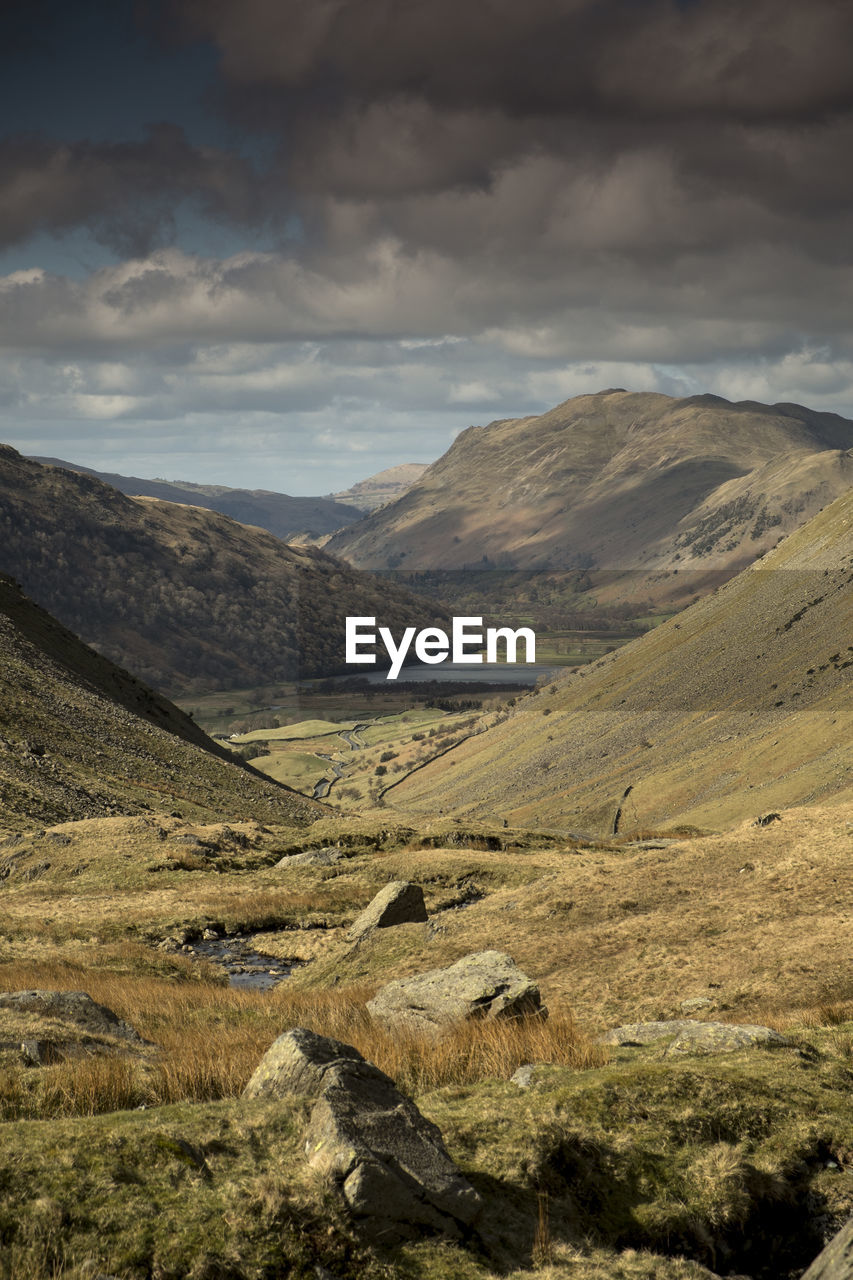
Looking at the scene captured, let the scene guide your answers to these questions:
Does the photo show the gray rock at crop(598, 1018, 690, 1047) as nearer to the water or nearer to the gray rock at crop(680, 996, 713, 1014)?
the gray rock at crop(680, 996, 713, 1014)

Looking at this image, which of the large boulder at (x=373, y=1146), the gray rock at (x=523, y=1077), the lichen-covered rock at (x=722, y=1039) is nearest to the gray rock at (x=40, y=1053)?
the large boulder at (x=373, y=1146)

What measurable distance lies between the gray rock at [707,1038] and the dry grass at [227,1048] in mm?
1117

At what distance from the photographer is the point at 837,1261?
785 cm

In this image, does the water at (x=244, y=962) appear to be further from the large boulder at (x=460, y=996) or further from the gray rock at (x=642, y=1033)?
the gray rock at (x=642, y=1033)

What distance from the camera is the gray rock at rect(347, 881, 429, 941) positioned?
29.9 meters

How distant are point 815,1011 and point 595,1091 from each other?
806cm

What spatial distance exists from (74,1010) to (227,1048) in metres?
4.49

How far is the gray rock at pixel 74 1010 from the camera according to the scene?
15.5 m

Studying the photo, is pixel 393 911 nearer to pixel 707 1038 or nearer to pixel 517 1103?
pixel 707 1038

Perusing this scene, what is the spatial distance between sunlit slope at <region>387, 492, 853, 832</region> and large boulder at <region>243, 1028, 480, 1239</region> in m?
75.6

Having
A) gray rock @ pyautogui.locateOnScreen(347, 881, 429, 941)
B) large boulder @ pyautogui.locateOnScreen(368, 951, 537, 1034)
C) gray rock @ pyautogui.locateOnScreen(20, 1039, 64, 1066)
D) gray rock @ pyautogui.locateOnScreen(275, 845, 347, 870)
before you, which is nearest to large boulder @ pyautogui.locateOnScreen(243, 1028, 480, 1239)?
gray rock @ pyautogui.locateOnScreen(20, 1039, 64, 1066)

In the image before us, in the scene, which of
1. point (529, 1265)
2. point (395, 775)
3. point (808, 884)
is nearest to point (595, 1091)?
point (529, 1265)

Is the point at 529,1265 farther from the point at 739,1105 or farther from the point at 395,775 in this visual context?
the point at 395,775

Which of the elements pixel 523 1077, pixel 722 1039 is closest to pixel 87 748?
pixel 722 1039
